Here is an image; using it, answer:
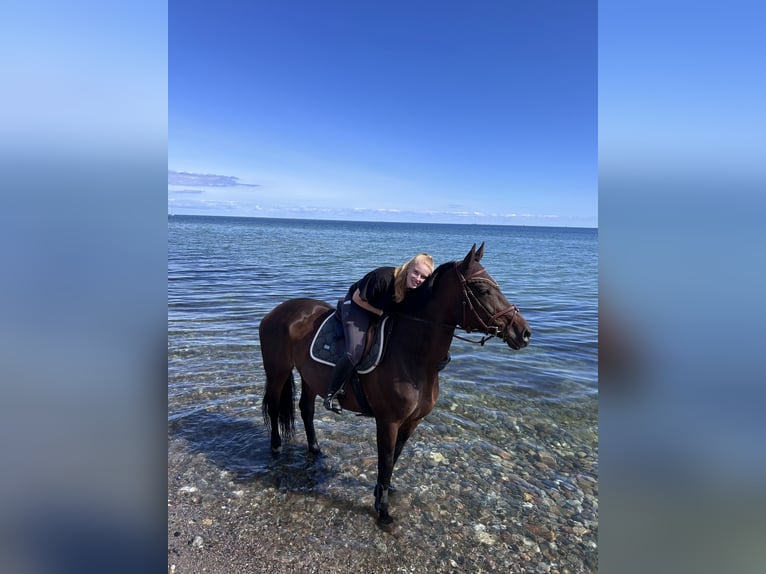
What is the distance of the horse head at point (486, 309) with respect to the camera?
350cm

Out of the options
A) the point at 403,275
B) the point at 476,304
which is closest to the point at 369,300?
the point at 403,275

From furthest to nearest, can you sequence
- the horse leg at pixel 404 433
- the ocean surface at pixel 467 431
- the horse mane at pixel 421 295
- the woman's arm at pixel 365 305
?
the ocean surface at pixel 467 431
the horse leg at pixel 404 433
the woman's arm at pixel 365 305
the horse mane at pixel 421 295

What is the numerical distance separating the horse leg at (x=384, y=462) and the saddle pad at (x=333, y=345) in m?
0.65

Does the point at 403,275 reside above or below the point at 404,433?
above

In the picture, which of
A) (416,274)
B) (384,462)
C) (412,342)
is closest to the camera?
(416,274)

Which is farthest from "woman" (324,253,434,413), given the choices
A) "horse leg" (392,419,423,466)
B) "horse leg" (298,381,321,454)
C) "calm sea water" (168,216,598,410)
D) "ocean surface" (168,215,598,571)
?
"calm sea water" (168,216,598,410)

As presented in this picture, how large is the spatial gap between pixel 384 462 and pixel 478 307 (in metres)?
2.02

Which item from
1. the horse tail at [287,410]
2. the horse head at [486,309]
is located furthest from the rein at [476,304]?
the horse tail at [287,410]

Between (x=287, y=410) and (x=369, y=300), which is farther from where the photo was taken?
(x=287, y=410)

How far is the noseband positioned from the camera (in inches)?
139

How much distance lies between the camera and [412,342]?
415cm

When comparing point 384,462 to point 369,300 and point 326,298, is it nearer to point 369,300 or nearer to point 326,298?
point 369,300

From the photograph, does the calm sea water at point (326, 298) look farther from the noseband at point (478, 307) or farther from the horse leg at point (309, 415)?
the noseband at point (478, 307)
